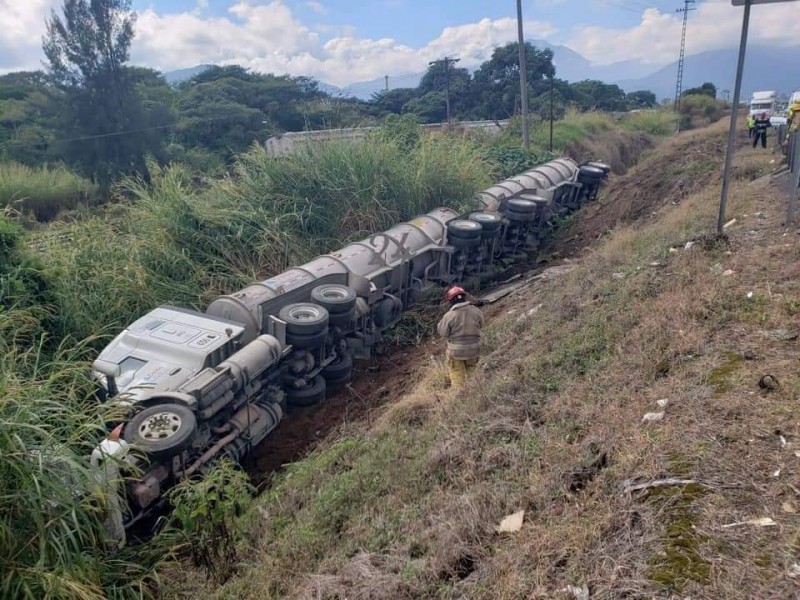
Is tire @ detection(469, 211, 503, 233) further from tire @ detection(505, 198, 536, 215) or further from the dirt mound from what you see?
the dirt mound

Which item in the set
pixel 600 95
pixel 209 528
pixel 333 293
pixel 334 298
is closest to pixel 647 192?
pixel 333 293

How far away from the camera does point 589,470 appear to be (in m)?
3.15

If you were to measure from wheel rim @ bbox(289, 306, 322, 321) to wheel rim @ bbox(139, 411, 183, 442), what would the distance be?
220 cm

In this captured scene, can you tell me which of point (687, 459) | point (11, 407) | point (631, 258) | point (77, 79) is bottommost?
point (631, 258)

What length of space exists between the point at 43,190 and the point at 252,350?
15061 mm

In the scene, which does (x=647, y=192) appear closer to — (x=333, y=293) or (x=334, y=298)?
(x=333, y=293)

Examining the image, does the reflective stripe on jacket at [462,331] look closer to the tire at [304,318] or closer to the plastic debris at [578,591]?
the tire at [304,318]

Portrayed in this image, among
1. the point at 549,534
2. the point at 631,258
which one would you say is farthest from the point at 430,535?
the point at 631,258

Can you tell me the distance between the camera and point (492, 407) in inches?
172

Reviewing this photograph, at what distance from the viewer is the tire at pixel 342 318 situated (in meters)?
7.08

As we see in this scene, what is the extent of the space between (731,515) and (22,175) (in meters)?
20.2

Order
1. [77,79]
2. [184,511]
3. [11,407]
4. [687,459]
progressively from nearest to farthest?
[687,459] → [11,407] → [184,511] → [77,79]

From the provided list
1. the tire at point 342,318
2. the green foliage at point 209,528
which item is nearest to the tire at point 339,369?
the tire at point 342,318

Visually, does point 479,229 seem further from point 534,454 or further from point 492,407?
point 534,454
